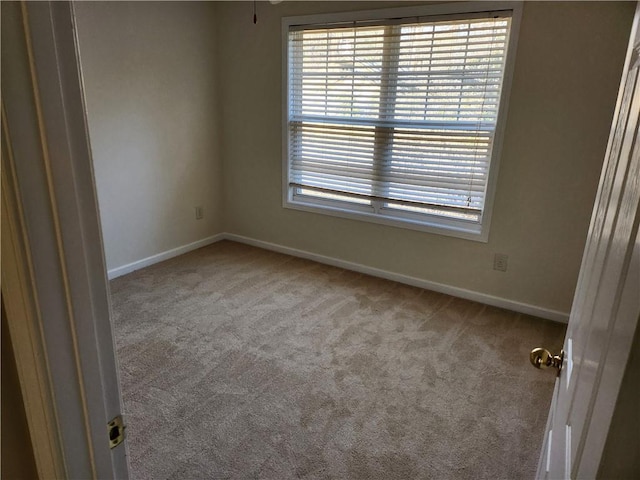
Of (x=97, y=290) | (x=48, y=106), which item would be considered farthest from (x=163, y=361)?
(x=48, y=106)

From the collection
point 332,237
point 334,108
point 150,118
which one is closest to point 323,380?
point 332,237

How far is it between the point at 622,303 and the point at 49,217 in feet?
2.38

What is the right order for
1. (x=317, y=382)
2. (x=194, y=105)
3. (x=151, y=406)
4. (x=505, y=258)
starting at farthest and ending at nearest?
(x=194, y=105), (x=505, y=258), (x=317, y=382), (x=151, y=406)

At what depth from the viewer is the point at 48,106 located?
53 cm

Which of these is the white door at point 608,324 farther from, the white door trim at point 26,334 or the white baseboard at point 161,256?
the white baseboard at point 161,256

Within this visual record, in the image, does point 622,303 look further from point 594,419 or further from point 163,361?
point 163,361

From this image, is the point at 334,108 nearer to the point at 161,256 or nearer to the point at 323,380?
the point at 161,256

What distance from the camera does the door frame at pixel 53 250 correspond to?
20.0 inches

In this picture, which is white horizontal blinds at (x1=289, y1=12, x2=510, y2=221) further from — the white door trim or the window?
the white door trim

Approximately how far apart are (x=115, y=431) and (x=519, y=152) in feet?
9.30

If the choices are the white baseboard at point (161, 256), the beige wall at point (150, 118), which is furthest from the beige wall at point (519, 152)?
the white baseboard at point (161, 256)

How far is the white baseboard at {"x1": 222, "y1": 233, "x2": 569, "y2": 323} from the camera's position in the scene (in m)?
3.00

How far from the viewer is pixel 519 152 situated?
9.25 feet

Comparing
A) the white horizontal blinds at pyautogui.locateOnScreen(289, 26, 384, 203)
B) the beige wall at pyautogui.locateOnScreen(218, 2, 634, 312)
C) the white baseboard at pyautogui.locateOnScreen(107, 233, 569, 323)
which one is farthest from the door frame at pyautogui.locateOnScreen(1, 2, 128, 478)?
the white horizontal blinds at pyautogui.locateOnScreen(289, 26, 384, 203)
